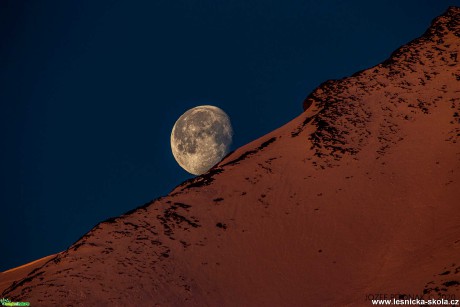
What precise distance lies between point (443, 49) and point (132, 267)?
10.7 meters

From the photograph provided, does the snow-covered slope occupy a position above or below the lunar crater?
below

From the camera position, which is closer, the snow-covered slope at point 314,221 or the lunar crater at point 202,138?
the snow-covered slope at point 314,221

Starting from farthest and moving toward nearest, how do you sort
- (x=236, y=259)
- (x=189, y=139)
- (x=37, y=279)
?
1. (x=189, y=139)
2. (x=236, y=259)
3. (x=37, y=279)

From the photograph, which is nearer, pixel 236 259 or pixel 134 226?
pixel 236 259

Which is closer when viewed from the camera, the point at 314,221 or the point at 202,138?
the point at 314,221

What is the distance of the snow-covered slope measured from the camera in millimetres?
6742

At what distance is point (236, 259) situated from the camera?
7.76m

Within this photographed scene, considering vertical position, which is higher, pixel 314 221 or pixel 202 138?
pixel 202 138

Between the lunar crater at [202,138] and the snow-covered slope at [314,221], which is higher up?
the lunar crater at [202,138]

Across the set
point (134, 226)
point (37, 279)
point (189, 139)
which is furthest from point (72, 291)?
point (189, 139)

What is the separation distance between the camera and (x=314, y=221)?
831 cm

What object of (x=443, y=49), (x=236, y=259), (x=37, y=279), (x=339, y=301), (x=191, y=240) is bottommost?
(x=339, y=301)

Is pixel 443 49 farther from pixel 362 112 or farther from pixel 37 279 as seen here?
pixel 37 279

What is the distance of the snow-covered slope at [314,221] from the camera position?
6.74 meters
